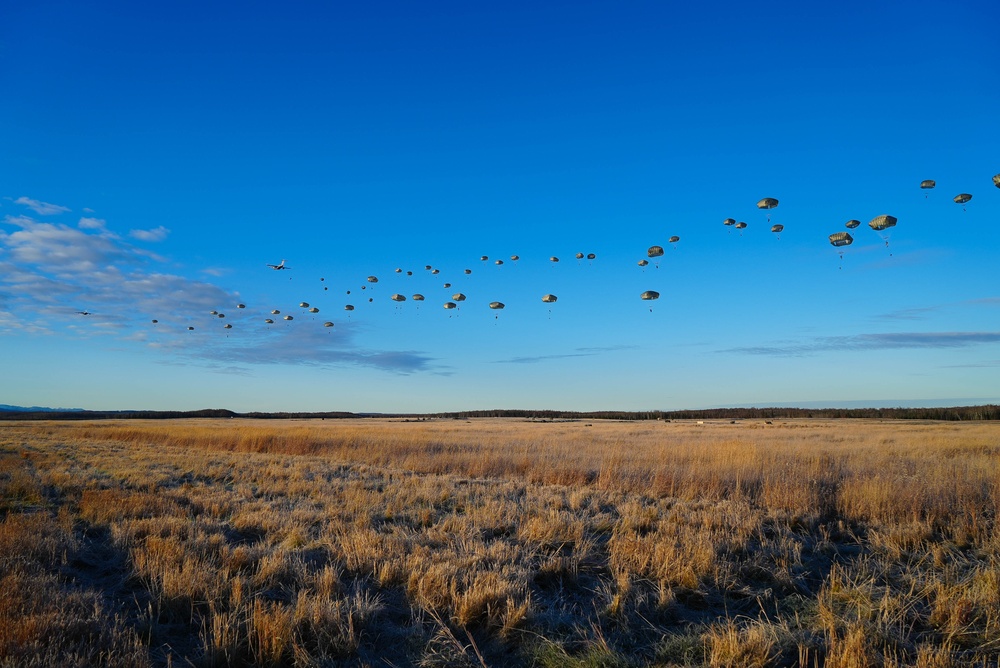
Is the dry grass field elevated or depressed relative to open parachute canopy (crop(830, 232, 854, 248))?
depressed

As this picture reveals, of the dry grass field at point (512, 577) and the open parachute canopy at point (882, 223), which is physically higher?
the open parachute canopy at point (882, 223)

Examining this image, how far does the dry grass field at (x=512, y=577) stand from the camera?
15.8 ft

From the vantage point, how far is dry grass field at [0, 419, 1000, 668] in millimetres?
4820

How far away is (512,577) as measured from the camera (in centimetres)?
656

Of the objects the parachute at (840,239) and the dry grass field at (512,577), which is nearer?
the dry grass field at (512,577)

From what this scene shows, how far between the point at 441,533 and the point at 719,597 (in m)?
4.17

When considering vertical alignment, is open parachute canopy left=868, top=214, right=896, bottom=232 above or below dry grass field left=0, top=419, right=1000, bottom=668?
above

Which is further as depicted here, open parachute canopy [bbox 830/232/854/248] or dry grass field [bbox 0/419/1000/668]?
open parachute canopy [bbox 830/232/854/248]

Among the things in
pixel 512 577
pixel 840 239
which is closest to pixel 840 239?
pixel 840 239

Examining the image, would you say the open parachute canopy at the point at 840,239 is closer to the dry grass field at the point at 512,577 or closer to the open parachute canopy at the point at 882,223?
the open parachute canopy at the point at 882,223

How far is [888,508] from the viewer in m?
10.0

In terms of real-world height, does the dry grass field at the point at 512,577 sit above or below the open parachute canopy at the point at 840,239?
below

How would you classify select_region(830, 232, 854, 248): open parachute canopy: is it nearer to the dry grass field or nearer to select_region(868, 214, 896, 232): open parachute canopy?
select_region(868, 214, 896, 232): open parachute canopy

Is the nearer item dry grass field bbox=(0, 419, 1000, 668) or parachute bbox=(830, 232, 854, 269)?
dry grass field bbox=(0, 419, 1000, 668)
